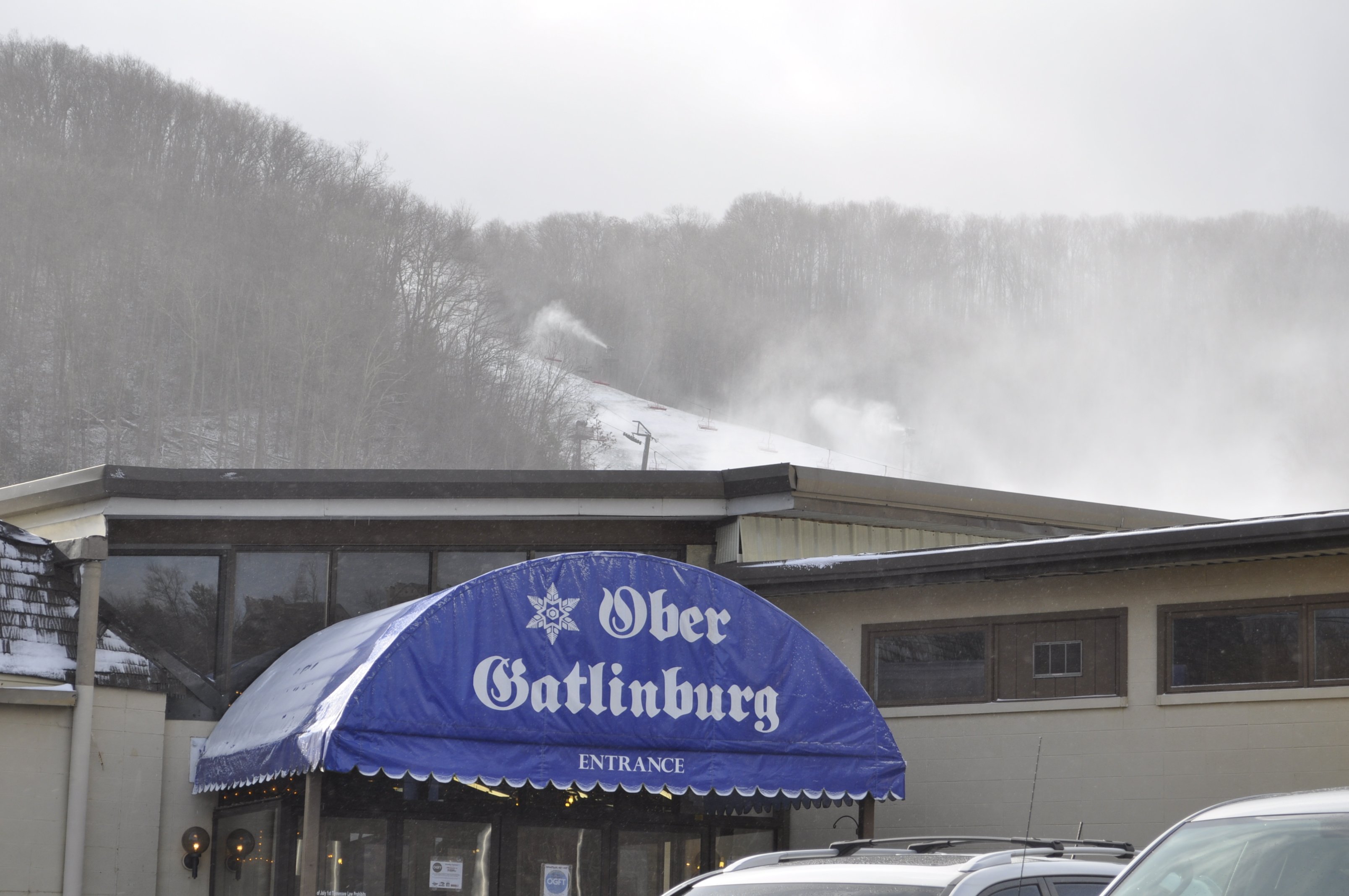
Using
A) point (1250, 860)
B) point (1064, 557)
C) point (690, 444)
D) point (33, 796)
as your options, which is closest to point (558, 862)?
point (33, 796)

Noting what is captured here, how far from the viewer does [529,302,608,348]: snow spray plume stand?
389 feet

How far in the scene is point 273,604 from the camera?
13055mm

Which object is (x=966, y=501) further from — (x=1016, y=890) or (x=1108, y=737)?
(x=1016, y=890)

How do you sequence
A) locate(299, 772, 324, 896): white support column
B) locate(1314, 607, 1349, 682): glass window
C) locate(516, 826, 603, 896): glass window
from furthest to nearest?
locate(516, 826, 603, 896): glass window, locate(1314, 607, 1349, 682): glass window, locate(299, 772, 324, 896): white support column

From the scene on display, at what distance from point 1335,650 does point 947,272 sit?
5011 inches

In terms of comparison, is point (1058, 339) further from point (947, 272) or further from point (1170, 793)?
point (1170, 793)

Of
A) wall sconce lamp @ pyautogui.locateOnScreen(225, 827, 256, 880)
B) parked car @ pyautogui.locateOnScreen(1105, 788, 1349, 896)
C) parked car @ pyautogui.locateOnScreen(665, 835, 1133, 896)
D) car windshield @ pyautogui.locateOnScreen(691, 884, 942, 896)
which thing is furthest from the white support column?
parked car @ pyautogui.locateOnScreen(1105, 788, 1349, 896)

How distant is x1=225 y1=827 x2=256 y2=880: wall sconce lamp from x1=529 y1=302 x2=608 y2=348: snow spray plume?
105 m

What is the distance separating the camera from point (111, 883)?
11789 millimetres

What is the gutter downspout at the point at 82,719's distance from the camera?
11.3 metres

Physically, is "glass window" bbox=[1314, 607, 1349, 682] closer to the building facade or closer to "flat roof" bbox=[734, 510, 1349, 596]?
the building facade

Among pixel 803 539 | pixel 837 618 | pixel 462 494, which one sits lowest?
pixel 837 618

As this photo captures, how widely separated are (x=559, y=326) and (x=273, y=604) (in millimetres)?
108715

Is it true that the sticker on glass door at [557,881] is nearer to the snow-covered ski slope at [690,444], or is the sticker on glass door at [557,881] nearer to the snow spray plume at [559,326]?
the snow-covered ski slope at [690,444]
